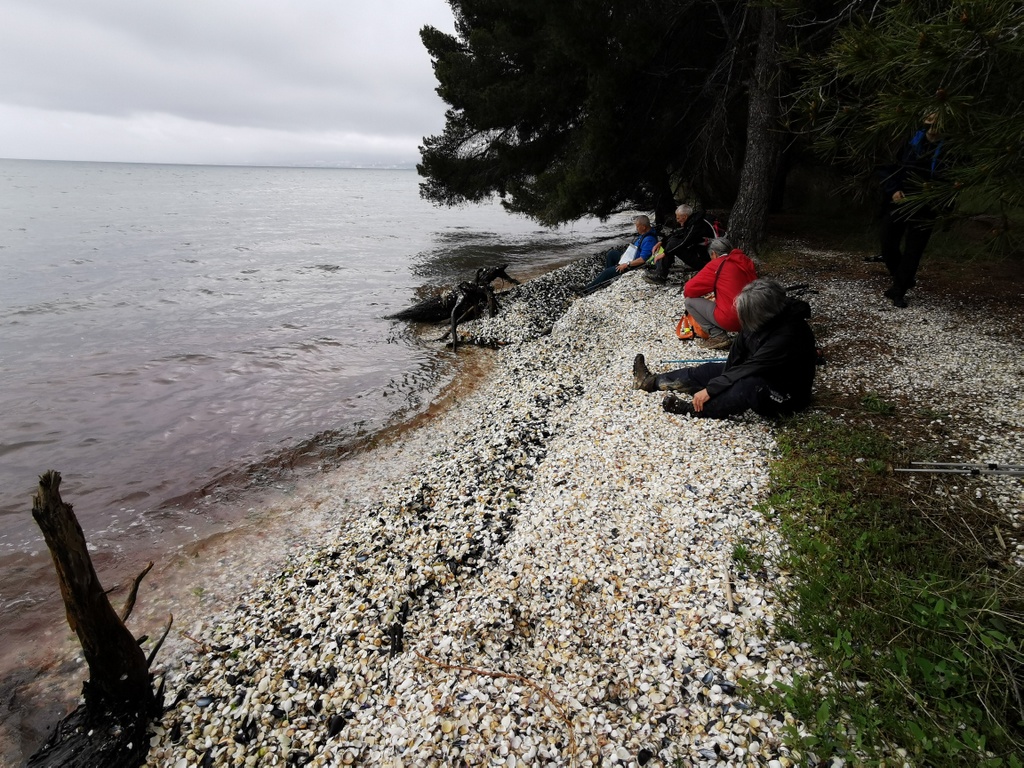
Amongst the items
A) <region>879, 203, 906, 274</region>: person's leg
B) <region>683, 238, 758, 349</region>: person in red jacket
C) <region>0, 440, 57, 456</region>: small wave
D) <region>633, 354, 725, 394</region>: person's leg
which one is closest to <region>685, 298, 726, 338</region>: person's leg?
<region>683, 238, 758, 349</region>: person in red jacket

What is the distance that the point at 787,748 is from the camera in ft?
9.46

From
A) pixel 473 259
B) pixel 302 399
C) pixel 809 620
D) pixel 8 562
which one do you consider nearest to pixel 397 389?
pixel 302 399

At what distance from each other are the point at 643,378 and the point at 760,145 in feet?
27.8

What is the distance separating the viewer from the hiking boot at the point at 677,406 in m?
6.60

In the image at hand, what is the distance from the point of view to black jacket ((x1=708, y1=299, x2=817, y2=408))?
19.1 feet

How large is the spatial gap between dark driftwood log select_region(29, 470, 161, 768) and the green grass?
14.5ft

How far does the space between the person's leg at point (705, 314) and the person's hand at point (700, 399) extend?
9.85 ft

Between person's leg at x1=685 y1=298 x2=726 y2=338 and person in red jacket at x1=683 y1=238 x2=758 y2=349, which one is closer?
person in red jacket at x1=683 y1=238 x2=758 y2=349

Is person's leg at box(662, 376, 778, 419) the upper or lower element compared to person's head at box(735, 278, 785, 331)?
lower

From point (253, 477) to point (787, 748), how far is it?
7366mm

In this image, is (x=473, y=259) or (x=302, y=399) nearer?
(x=302, y=399)

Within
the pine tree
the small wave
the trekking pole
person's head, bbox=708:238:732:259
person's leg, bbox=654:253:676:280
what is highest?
the pine tree

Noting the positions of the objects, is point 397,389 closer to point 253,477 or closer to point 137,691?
point 253,477

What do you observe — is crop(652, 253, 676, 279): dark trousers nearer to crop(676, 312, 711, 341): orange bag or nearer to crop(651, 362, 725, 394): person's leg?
crop(676, 312, 711, 341): orange bag
